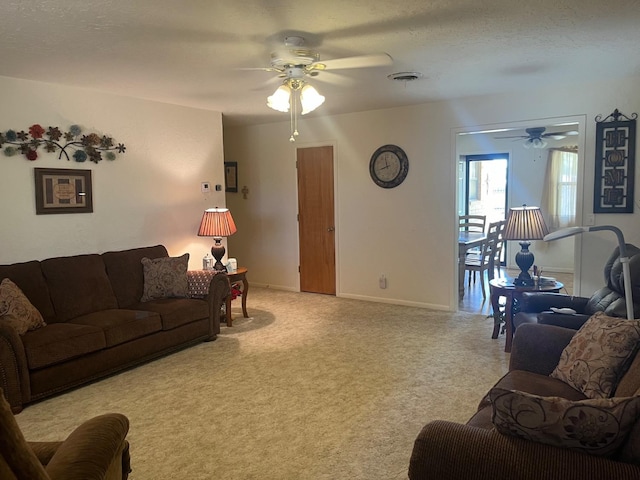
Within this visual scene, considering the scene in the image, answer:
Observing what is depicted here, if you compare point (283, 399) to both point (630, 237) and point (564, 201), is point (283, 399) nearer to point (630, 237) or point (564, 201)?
point (630, 237)

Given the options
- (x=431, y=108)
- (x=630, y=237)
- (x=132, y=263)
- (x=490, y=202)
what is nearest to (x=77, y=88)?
(x=132, y=263)

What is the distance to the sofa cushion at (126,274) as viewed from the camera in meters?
4.31

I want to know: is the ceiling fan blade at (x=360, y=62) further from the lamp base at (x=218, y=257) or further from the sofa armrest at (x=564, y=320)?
the lamp base at (x=218, y=257)

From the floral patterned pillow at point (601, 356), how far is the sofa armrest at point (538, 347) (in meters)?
0.12

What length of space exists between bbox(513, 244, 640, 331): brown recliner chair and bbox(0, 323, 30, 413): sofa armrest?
10.4 feet

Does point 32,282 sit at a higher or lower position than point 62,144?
lower

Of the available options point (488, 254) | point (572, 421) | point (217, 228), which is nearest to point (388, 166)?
point (488, 254)

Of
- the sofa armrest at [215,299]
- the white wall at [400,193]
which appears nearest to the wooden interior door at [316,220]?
the white wall at [400,193]

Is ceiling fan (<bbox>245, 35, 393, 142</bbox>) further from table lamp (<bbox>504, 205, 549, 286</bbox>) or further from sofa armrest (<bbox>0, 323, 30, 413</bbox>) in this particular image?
sofa armrest (<bbox>0, 323, 30, 413</bbox>)

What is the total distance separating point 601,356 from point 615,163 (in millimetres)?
2917

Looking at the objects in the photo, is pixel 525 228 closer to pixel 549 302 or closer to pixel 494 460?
pixel 549 302

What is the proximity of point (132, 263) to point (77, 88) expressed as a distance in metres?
1.64

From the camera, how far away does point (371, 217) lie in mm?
5957

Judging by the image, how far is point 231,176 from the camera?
7160 millimetres
